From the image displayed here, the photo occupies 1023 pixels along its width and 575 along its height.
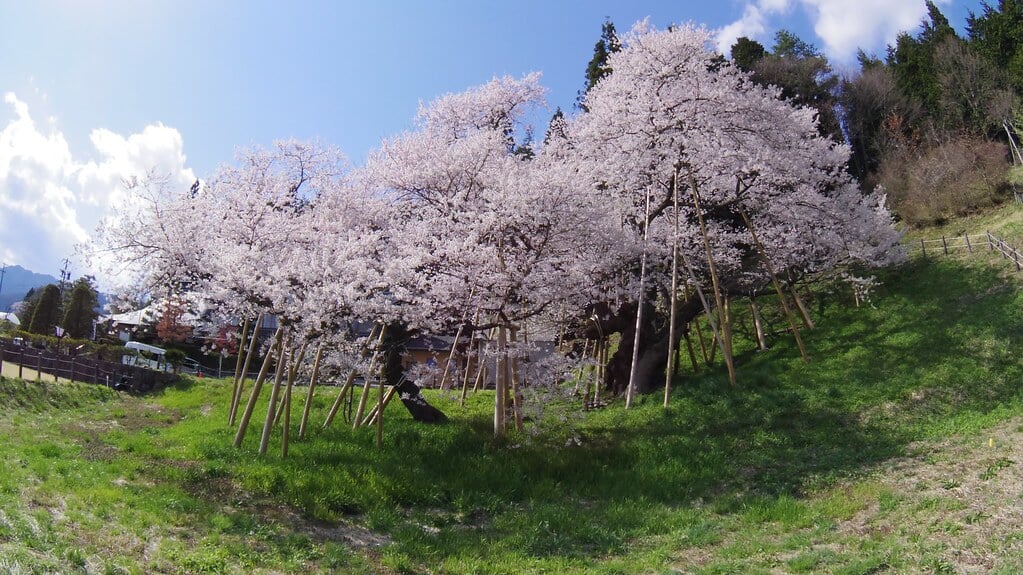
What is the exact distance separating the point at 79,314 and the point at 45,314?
214 centimetres

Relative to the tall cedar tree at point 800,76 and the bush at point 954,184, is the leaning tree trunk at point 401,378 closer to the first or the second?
the bush at point 954,184

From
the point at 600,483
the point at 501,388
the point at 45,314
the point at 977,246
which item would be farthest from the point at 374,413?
the point at 45,314

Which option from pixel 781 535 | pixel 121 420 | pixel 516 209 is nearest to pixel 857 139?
pixel 516 209

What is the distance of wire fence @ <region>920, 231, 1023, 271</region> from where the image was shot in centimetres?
1973

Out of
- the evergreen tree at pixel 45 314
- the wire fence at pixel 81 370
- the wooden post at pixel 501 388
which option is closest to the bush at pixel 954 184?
the wooden post at pixel 501 388

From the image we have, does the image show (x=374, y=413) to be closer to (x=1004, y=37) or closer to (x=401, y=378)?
(x=401, y=378)

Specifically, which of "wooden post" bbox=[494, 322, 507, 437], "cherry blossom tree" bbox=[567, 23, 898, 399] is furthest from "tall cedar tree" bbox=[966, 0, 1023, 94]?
"wooden post" bbox=[494, 322, 507, 437]

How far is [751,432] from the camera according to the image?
43.8 ft

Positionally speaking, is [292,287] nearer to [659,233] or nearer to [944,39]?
[659,233]

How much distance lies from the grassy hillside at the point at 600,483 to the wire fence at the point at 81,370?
3.60 m

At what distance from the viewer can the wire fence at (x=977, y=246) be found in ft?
64.7

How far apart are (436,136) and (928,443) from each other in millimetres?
13804

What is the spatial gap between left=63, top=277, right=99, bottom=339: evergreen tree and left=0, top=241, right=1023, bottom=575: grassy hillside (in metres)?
26.7

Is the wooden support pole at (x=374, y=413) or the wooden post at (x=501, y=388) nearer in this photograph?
the wooden post at (x=501, y=388)
